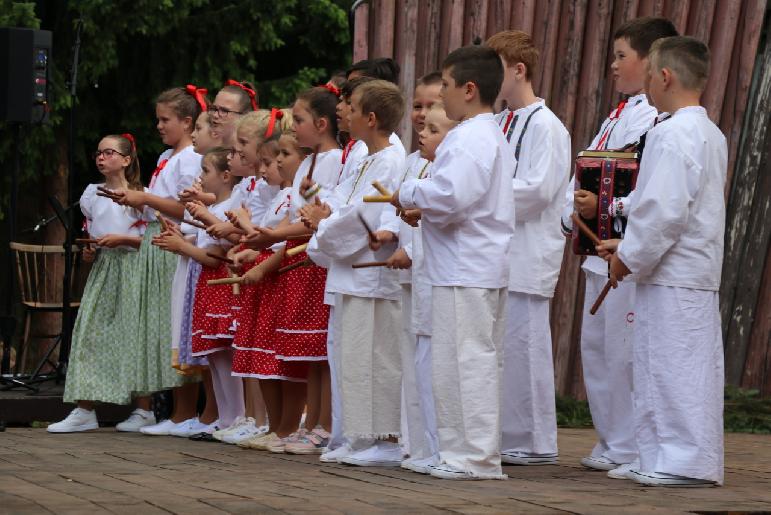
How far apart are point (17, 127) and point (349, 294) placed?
504 centimetres

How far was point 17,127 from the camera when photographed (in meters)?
10.8

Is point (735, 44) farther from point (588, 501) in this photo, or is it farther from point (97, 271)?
point (588, 501)

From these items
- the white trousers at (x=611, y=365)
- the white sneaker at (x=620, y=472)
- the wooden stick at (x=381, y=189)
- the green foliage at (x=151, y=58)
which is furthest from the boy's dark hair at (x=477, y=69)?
the green foliage at (x=151, y=58)

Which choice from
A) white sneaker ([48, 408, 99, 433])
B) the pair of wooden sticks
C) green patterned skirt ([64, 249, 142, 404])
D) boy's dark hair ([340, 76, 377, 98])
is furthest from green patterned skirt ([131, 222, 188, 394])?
the pair of wooden sticks

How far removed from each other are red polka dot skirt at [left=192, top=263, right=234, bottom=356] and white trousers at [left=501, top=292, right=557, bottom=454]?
5.47 feet

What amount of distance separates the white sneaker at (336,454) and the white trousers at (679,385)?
4.26ft

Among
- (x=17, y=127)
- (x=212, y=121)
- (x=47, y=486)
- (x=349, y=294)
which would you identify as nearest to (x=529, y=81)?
(x=349, y=294)

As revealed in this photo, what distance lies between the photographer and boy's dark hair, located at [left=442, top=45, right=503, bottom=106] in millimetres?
5980

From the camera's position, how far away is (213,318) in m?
7.73

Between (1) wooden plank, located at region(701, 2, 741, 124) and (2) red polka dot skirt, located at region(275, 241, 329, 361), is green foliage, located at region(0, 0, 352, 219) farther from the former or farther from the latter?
(2) red polka dot skirt, located at region(275, 241, 329, 361)

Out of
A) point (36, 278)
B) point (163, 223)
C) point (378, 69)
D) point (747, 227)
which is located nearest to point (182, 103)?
point (163, 223)

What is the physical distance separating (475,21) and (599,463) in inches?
150

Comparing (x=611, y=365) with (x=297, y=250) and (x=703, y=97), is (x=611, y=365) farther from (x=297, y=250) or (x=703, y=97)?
(x=703, y=97)

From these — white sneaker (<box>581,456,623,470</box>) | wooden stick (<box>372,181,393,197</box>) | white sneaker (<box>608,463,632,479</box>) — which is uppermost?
wooden stick (<box>372,181,393,197</box>)
